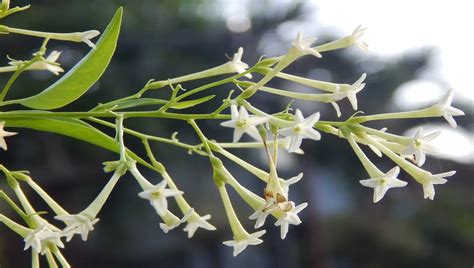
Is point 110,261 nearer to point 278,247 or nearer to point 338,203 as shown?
point 278,247

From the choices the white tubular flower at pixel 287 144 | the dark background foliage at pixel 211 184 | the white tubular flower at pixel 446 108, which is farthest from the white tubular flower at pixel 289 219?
the dark background foliage at pixel 211 184

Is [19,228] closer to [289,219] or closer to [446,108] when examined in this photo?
[289,219]

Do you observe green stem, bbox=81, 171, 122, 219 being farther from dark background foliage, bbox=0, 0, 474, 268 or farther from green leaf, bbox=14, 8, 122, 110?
dark background foliage, bbox=0, 0, 474, 268

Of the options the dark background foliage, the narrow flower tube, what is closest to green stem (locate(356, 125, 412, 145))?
the narrow flower tube

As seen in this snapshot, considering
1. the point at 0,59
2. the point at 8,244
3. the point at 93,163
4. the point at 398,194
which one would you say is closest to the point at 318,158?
the point at 398,194

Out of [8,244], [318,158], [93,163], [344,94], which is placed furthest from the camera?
[318,158]

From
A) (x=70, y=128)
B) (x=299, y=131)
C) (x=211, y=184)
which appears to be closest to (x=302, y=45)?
(x=299, y=131)
